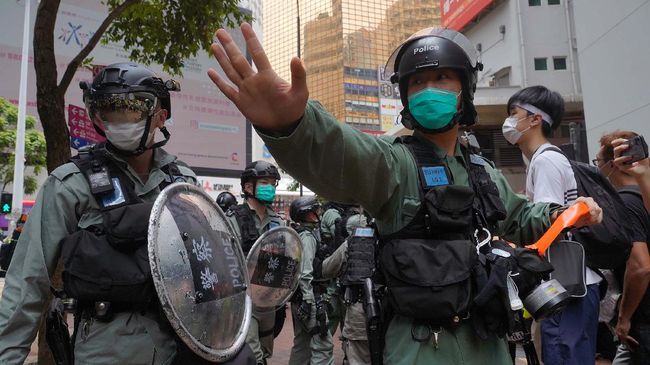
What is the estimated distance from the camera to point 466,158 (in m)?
2.12

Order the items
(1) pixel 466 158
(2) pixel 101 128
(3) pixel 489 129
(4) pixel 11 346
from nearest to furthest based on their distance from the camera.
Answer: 1. (4) pixel 11 346
2. (1) pixel 466 158
3. (2) pixel 101 128
4. (3) pixel 489 129

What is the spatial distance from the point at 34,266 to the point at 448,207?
166 centimetres

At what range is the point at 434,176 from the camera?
185 cm

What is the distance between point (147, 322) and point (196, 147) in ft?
118

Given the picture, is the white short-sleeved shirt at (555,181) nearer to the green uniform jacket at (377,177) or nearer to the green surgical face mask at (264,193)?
the green uniform jacket at (377,177)

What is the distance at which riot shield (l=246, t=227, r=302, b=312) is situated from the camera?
13.1 feet

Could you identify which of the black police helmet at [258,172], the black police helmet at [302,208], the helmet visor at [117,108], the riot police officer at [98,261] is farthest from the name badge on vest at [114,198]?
the black police helmet at [302,208]

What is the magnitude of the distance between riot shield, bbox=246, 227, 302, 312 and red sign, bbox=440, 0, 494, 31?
71.0 ft

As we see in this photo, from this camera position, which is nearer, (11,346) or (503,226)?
(11,346)

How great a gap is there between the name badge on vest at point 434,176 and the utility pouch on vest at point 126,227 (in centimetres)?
111

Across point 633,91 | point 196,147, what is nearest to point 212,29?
point 633,91

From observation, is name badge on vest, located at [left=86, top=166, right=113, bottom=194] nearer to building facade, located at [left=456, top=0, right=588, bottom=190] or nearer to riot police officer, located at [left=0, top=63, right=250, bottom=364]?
riot police officer, located at [left=0, top=63, right=250, bottom=364]

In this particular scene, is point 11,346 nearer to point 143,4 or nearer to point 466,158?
point 466,158

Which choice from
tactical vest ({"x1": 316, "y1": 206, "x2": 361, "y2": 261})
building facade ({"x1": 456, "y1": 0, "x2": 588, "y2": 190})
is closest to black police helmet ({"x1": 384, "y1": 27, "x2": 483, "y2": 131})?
tactical vest ({"x1": 316, "y1": 206, "x2": 361, "y2": 261})
